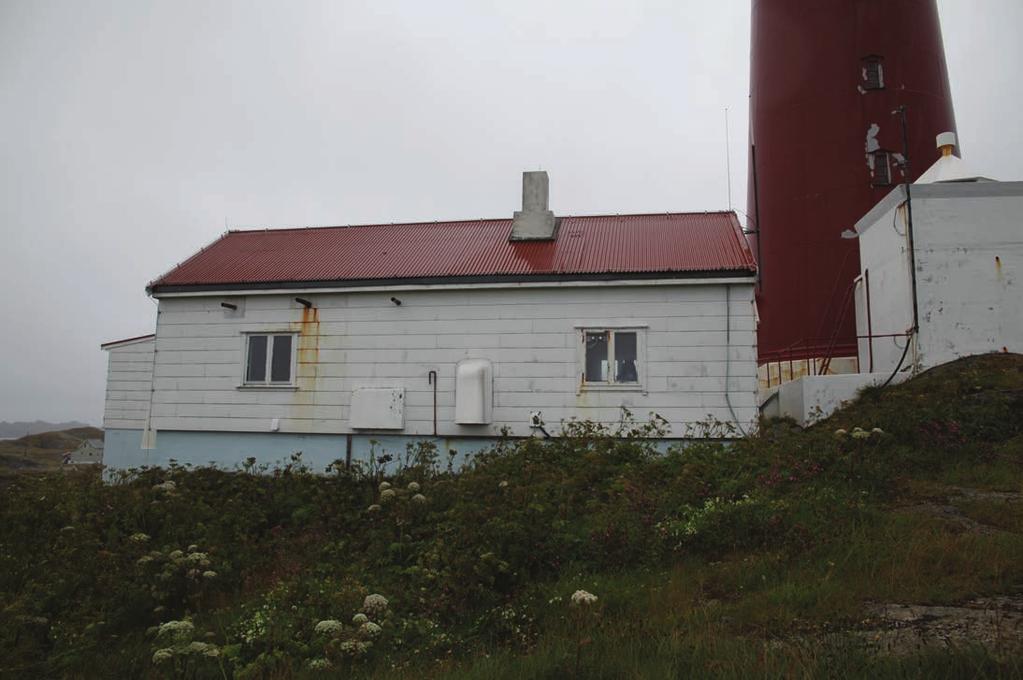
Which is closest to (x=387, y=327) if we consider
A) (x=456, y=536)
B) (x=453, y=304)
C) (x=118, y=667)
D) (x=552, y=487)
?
(x=453, y=304)

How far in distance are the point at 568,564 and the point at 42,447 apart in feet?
149

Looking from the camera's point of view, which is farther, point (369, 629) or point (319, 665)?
point (369, 629)

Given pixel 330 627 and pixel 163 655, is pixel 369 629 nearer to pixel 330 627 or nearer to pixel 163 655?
pixel 330 627

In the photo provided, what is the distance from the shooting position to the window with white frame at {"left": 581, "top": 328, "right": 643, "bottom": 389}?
12.7m

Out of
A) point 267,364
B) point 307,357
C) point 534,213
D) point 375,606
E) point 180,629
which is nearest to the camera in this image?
point 180,629

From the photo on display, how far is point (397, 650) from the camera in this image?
5703mm

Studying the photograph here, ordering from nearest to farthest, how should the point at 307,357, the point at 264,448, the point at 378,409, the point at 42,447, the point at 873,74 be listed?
the point at 378,409, the point at 264,448, the point at 307,357, the point at 873,74, the point at 42,447

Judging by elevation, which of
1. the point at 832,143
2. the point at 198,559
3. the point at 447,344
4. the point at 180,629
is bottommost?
the point at 180,629

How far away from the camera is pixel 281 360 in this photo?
45.7ft

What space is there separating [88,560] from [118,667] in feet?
6.46

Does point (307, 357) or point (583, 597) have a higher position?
point (307, 357)

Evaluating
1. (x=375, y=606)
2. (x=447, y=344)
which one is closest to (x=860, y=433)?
(x=375, y=606)

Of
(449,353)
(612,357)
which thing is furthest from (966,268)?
(449,353)

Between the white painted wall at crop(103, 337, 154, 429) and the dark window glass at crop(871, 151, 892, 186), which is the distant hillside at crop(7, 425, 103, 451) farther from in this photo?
the dark window glass at crop(871, 151, 892, 186)
